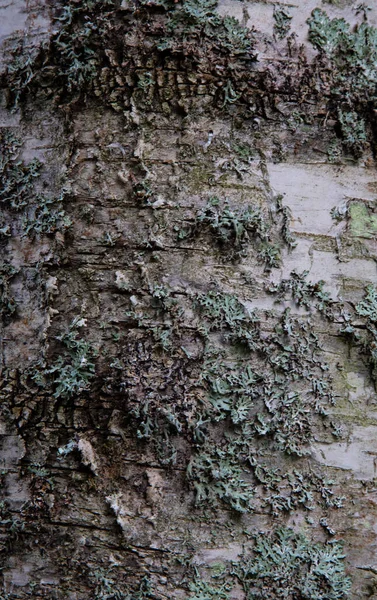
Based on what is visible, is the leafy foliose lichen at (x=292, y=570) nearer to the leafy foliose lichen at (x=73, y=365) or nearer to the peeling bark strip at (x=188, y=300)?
the peeling bark strip at (x=188, y=300)

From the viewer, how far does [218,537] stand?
1.45 m

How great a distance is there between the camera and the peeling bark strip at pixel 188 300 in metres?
1.46

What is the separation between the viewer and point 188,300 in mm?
1523

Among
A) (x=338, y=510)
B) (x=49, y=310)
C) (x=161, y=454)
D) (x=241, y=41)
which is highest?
(x=241, y=41)

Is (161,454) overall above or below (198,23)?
below

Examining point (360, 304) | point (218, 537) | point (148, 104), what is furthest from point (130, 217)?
point (218, 537)

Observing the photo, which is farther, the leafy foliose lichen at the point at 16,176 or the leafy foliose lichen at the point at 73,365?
the leafy foliose lichen at the point at 16,176

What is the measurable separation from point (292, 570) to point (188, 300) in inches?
28.7

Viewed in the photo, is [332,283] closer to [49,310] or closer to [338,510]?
[338,510]

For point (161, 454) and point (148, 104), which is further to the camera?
point (148, 104)

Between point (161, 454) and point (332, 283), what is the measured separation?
649 mm

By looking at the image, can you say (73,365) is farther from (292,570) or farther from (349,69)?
(349,69)

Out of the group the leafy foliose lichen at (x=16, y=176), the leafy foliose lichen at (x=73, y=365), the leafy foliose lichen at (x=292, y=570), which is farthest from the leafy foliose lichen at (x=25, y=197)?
the leafy foliose lichen at (x=292, y=570)

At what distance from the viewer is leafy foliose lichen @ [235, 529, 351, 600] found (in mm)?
1440
